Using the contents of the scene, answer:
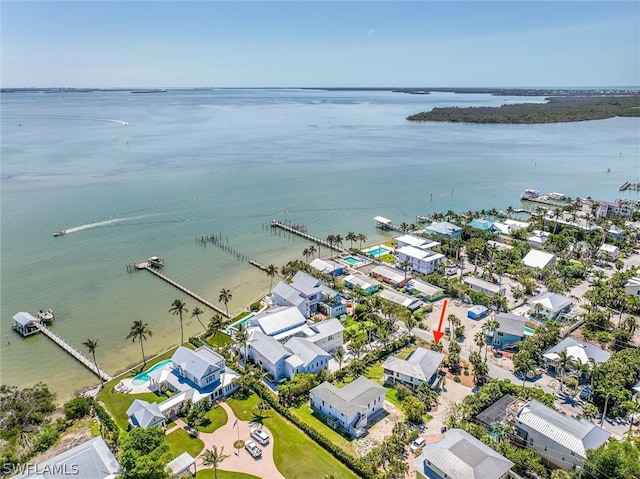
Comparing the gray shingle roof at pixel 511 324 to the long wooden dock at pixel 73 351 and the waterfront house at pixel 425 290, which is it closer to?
the waterfront house at pixel 425 290

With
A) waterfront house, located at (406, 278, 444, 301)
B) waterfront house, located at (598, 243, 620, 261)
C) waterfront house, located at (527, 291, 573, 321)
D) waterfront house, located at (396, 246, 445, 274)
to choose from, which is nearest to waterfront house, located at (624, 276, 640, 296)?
waterfront house, located at (527, 291, 573, 321)

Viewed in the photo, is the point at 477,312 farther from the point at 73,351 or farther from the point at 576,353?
the point at 73,351

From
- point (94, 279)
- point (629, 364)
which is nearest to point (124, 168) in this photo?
point (94, 279)

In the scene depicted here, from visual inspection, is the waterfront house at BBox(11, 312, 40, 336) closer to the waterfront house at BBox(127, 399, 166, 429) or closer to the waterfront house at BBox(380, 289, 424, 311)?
the waterfront house at BBox(127, 399, 166, 429)

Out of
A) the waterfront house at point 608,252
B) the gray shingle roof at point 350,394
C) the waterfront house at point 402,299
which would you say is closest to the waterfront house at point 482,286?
the waterfront house at point 402,299

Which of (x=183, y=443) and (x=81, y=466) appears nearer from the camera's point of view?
(x=81, y=466)

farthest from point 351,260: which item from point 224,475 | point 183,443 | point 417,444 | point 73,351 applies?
point 224,475

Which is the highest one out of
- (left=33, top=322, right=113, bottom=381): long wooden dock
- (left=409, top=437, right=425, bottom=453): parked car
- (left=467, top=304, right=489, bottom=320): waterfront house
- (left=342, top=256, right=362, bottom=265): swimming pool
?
(left=342, top=256, right=362, bottom=265): swimming pool
